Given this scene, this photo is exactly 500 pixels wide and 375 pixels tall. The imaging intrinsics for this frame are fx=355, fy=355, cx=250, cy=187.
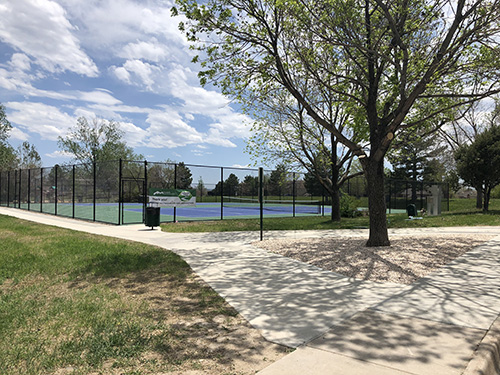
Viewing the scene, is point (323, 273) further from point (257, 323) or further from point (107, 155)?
point (107, 155)

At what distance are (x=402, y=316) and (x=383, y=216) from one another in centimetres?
557

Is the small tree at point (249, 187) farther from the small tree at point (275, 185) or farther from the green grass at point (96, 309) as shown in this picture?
the green grass at point (96, 309)

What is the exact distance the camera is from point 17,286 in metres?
6.22

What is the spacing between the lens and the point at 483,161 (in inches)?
1032

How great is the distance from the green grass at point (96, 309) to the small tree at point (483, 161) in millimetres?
26219

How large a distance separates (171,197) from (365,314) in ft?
42.1

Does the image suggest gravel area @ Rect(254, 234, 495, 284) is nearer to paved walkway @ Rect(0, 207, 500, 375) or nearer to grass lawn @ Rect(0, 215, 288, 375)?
paved walkway @ Rect(0, 207, 500, 375)

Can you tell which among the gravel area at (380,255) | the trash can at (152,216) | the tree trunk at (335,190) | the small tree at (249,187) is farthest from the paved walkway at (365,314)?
the small tree at (249,187)

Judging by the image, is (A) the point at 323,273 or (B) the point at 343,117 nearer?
(A) the point at 323,273

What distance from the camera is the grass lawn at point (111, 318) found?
339cm

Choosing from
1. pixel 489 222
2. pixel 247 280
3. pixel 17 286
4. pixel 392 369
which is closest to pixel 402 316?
pixel 392 369

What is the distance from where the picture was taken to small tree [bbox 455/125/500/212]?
85.2 ft

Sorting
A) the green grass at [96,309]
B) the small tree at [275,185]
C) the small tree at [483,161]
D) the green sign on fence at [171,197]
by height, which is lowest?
the green grass at [96,309]

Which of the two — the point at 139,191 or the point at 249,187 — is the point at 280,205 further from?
the point at 139,191
